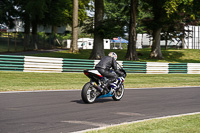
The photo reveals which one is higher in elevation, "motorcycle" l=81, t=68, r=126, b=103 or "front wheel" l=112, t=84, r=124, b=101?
"motorcycle" l=81, t=68, r=126, b=103

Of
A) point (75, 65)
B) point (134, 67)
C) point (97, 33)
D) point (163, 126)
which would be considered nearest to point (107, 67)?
point (163, 126)

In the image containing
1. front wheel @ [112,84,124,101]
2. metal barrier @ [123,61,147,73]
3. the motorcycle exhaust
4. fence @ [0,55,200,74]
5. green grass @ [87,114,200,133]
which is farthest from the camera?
metal barrier @ [123,61,147,73]

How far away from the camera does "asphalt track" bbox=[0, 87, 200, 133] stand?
6.95 metres

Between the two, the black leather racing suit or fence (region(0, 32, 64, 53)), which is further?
fence (region(0, 32, 64, 53))

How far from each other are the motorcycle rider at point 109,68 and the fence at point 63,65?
11.5m

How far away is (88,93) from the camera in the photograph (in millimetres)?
10203

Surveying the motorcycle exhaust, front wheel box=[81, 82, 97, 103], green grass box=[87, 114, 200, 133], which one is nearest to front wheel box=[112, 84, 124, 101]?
the motorcycle exhaust

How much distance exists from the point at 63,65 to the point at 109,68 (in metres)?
12.5

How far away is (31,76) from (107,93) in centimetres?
964

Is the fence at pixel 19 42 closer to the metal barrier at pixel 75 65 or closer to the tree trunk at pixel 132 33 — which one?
the tree trunk at pixel 132 33

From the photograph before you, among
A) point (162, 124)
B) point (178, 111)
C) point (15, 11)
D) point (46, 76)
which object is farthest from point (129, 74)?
point (15, 11)

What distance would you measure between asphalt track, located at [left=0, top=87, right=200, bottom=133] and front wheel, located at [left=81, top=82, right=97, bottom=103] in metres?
0.23

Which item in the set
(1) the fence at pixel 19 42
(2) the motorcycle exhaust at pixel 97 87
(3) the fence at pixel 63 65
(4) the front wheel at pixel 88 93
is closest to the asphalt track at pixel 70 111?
(4) the front wheel at pixel 88 93

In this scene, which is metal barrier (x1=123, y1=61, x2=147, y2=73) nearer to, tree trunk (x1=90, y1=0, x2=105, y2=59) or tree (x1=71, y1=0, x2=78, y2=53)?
tree trunk (x1=90, y1=0, x2=105, y2=59)
